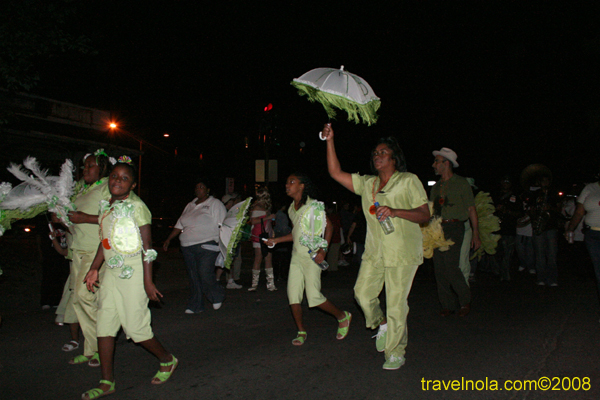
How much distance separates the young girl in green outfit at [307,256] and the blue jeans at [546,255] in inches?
234

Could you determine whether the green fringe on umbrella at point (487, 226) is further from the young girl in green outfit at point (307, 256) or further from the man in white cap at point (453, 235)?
the young girl in green outfit at point (307, 256)

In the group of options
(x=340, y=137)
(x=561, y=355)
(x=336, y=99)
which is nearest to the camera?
(x=336, y=99)

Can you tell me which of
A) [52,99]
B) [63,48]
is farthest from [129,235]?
[52,99]

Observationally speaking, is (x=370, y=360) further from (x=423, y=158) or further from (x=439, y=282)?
(x=423, y=158)

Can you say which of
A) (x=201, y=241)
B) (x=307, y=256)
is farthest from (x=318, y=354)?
(x=201, y=241)

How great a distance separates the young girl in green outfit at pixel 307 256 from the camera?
5.20 metres

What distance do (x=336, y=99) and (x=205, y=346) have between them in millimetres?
2959

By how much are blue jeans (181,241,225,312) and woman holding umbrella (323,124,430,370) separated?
3.17 m

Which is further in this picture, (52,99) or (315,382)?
(52,99)

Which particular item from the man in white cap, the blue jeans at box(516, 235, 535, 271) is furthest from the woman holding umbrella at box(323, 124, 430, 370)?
the blue jeans at box(516, 235, 535, 271)

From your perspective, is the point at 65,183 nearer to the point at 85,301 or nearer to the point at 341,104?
the point at 85,301

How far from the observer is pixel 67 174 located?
15.2 ft

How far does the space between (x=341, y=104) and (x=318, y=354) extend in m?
2.47

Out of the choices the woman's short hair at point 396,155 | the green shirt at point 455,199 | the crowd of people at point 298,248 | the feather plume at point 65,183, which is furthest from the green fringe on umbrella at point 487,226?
the feather plume at point 65,183
